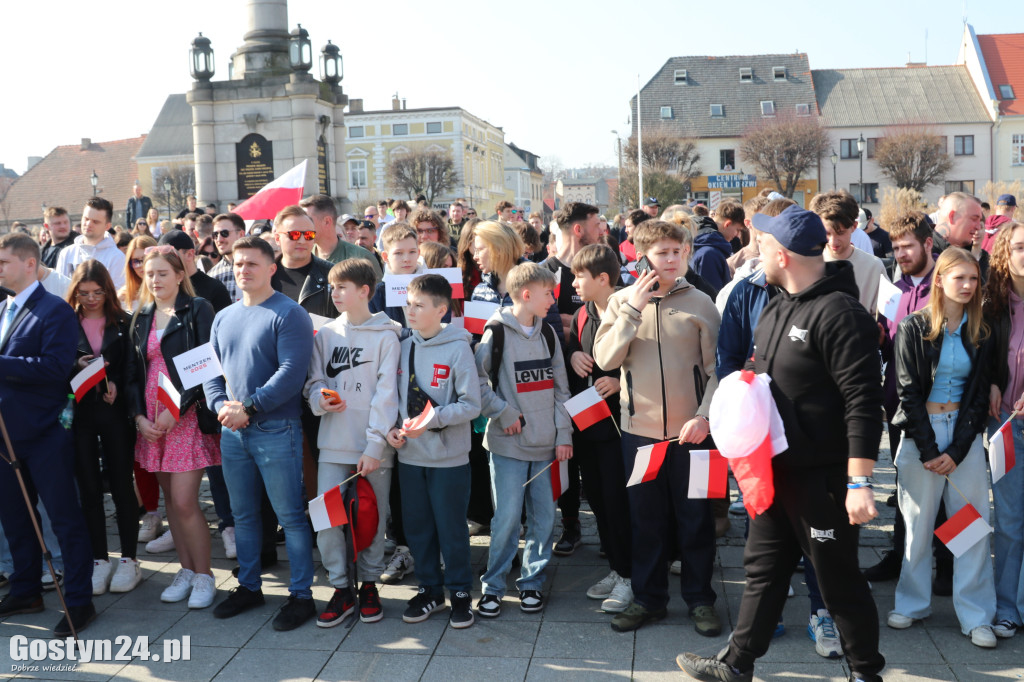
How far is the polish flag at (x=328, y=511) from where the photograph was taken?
15.4 feet

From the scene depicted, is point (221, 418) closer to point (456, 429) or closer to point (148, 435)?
point (148, 435)

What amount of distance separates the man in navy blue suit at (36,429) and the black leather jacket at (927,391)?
14.4ft

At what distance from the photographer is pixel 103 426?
→ 5.32 metres

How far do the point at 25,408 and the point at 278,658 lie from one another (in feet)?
6.52

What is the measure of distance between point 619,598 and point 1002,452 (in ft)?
6.79

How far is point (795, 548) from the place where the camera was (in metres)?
3.84

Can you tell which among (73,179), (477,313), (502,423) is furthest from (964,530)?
(73,179)

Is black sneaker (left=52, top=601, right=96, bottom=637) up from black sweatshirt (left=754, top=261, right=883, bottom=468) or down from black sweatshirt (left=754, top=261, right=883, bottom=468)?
down

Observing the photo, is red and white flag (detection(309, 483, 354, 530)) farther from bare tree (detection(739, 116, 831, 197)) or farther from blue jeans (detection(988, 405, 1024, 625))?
bare tree (detection(739, 116, 831, 197))

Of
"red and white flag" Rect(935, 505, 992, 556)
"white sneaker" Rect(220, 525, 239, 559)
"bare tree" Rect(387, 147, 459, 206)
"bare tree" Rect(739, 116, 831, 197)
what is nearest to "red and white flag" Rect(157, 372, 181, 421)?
"white sneaker" Rect(220, 525, 239, 559)

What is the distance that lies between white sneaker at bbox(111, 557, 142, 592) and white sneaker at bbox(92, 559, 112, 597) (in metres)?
0.05

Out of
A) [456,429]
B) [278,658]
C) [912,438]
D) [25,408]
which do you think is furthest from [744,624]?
[25,408]

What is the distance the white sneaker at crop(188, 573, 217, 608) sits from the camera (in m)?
5.01

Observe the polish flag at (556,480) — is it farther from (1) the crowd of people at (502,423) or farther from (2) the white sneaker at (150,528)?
(2) the white sneaker at (150,528)
